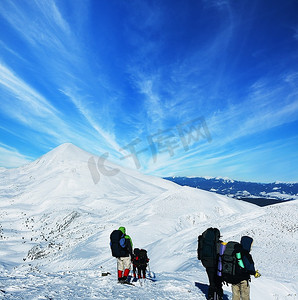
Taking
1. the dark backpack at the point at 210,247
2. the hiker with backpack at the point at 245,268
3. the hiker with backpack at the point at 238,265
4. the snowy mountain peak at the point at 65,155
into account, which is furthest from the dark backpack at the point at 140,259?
the snowy mountain peak at the point at 65,155

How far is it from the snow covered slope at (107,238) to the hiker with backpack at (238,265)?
221 centimetres

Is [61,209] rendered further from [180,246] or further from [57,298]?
[57,298]

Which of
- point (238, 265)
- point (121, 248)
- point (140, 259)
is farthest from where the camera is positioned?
point (140, 259)

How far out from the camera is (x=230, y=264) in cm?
536

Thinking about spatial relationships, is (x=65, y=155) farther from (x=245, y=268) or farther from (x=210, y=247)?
(x=245, y=268)

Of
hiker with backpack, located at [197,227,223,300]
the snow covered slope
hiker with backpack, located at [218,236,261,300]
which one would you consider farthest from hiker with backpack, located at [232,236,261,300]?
the snow covered slope

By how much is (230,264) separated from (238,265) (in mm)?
186

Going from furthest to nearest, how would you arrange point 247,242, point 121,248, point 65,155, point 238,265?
1. point 65,155
2. point 121,248
3. point 238,265
4. point 247,242

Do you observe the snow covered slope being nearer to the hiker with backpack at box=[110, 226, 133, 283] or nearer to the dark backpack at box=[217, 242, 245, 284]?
the hiker with backpack at box=[110, 226, 133, 283]

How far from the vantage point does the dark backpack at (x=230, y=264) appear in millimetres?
5301

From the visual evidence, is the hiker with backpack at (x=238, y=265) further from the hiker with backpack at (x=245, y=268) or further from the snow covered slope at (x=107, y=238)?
the snow covered slope at (x=107, y=238)

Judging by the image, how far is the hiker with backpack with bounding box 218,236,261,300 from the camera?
5.18 m

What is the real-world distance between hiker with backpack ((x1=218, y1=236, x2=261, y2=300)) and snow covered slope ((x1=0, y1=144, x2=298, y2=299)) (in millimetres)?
2214

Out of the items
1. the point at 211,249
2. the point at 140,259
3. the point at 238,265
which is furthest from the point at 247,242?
the point at 140,259
